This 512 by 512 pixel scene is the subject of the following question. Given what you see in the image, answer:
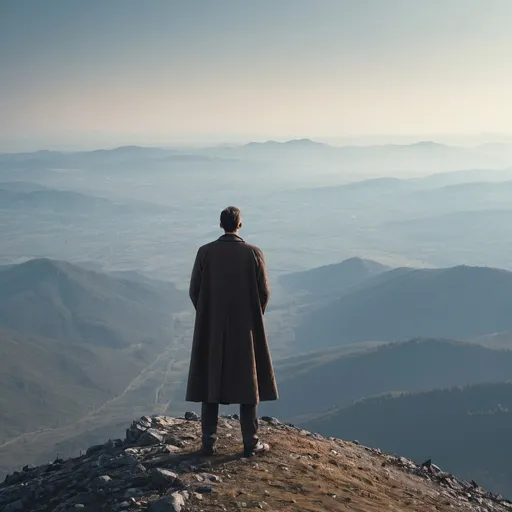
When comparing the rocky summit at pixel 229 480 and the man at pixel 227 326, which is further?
the man at pixel 227 326

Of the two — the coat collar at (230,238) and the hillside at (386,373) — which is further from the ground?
the coat collar at (230,238)

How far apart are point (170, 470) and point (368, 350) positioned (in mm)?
178988

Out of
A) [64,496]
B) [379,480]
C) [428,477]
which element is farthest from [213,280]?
[428,477]

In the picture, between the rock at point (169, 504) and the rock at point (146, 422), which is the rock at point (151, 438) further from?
the rock at point (169, 504)

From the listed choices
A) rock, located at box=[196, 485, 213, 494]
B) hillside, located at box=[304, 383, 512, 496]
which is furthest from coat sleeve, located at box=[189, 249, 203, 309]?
hillside, located at box=[304, 383, 512, 496]

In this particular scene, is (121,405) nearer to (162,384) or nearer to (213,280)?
(162,384)

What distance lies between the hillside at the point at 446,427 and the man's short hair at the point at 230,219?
92852mm

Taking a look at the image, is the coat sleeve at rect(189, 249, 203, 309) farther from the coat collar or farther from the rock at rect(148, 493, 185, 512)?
the rock at rect(148, 493, 185, 512)

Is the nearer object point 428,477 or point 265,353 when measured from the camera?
point 265,353

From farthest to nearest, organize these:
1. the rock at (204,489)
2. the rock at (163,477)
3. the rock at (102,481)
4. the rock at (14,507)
→ the rock at (14,507) → the rock at (102,481) → the rock at (163,477) → the rock at (204,489)

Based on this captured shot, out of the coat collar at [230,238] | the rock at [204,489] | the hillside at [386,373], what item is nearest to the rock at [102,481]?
the rock at [204,489]

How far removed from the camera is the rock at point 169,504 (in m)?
7.29

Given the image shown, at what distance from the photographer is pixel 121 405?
7003 inches

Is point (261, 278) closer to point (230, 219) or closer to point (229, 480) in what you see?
A: point (230, 219)
